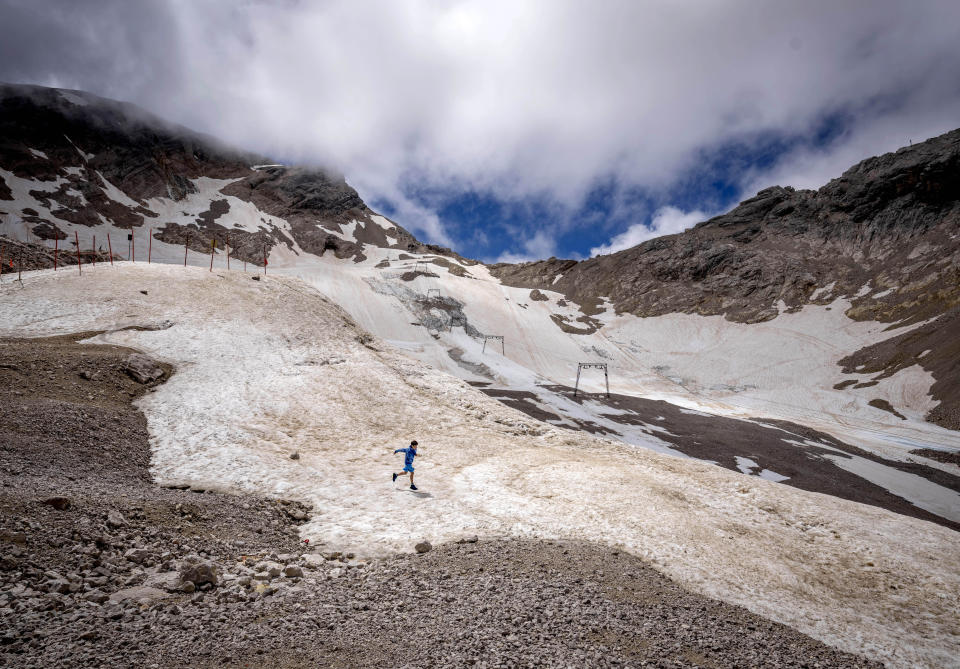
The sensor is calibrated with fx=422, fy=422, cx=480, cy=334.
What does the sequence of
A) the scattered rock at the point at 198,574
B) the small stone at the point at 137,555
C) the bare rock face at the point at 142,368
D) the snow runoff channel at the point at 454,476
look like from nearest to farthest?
1. the scattered rock at the point at 198,574
2. the small stone at the point at 137,555
3. the snow runoff channel at the point at 454,476
4. the bare rock face at the point at 142,368

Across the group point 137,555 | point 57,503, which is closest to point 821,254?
point 137,555

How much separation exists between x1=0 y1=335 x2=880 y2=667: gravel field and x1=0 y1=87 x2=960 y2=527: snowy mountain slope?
26378mm

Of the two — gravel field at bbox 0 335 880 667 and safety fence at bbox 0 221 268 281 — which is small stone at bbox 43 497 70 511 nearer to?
gravel field at bbox 0 335 880 667

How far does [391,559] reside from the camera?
9.28 meters

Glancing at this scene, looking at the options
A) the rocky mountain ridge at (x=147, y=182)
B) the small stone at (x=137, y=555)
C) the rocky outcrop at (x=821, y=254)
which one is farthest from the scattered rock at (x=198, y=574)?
the rocky outcrop at (x=821, y=254)

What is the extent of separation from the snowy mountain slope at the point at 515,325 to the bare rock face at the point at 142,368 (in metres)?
26.8

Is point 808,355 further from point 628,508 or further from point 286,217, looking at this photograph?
point 286,217

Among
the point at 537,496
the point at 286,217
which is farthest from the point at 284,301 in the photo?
the point at 286,217

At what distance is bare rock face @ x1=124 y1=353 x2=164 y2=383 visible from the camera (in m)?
18.8

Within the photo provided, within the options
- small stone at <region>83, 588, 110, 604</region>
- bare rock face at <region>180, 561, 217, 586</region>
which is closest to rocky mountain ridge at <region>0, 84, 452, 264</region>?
bare rock face at <region>180, 561, 217, 586</region>

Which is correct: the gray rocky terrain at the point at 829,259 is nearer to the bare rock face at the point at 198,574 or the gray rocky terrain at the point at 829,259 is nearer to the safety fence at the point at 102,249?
the safety fence at the point at 102,249

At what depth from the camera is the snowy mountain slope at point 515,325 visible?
36938 millimetres

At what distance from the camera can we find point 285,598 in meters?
7.16

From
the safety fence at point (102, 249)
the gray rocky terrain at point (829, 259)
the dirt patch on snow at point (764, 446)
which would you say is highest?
the gray rocky terrain at point (829, 259)
